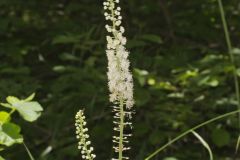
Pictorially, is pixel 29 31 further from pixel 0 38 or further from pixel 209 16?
pixel 209 16

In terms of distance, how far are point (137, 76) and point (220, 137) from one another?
728 mm

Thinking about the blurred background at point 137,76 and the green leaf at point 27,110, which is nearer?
the green leaf at point 27,110

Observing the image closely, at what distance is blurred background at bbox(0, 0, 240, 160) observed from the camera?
376 centimetres

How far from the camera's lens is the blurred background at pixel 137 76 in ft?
12.3

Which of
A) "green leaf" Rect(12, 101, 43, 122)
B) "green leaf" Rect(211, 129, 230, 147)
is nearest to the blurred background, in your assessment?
"green leaf" Rect(211, 129, 230, 147)

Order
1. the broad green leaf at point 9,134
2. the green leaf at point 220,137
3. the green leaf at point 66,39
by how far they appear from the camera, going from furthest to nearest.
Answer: the green leaf at point 220,137
the green leaf at point 66,39
the broad green leaf at point 9,134

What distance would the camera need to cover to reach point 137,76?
3.51 metres

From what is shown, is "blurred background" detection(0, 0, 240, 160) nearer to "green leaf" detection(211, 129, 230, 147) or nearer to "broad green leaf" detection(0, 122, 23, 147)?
"green leaf" detection(211, 129, 230, 147)

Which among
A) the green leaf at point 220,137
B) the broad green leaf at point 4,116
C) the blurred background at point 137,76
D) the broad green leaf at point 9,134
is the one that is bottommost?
the broad green leaf at point 9,134

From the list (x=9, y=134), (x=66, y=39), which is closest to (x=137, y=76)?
(x=66, y=39)

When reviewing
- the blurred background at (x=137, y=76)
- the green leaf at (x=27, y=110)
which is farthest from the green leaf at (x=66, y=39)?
the green leaf at (x=27, y=110)

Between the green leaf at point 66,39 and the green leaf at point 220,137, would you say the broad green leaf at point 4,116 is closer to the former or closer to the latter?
the green leaf at point 66,39

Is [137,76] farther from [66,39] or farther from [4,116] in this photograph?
[4,116]

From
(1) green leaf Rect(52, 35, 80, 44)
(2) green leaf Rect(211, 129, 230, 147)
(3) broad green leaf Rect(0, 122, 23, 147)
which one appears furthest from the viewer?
(2) green leaf Rect(211, 129, 230, 147)
